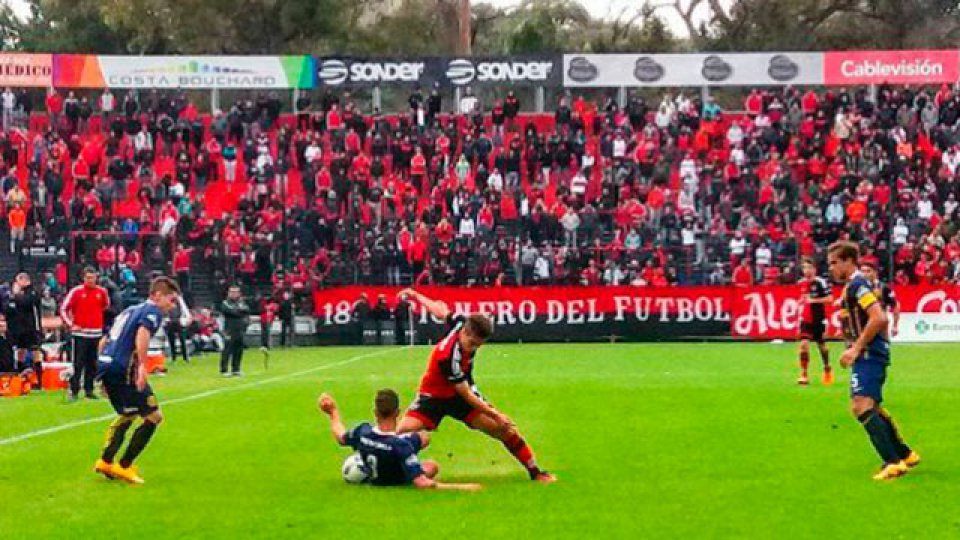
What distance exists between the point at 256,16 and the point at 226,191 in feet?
80.5

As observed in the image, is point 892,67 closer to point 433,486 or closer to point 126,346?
point 126,346

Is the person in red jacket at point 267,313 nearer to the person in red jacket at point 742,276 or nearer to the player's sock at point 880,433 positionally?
the person in red jacket at point 742,276

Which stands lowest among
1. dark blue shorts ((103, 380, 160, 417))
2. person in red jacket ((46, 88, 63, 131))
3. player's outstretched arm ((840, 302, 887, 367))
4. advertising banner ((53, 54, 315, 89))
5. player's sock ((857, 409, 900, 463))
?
player's sock ((857, 409, 900, 463))

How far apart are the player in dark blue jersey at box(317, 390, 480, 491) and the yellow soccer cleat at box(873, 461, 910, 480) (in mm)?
3325

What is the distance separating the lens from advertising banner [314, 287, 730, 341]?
1594 inches

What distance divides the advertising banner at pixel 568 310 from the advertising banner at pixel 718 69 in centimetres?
1334

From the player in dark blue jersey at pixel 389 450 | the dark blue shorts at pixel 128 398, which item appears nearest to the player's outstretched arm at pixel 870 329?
the player in dark blue jersey at pixel 389 450

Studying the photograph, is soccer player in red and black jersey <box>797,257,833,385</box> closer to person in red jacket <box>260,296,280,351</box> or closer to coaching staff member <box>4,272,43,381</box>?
coaching staff member <box>4,272,43,381</box>

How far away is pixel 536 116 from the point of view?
52625mm

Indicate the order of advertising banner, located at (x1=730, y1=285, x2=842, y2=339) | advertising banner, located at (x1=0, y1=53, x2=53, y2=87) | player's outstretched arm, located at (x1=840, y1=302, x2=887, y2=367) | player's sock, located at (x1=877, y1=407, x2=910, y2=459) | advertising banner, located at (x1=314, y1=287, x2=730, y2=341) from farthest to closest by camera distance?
advertising banner, located at (x1=0, y1=53, x2=53, y2=87) → advertising banner, located at (x1=314, y1=287, x2=730, y2=341) → advertising banner, located at (x1=730, y1=285, x2=842, y2=339) → player's sock, located at (x1=877, y1=407, x2=910, y2=459) → player's outstretched arm, located at (x1=840, y1=302, x2=887, y2=367)

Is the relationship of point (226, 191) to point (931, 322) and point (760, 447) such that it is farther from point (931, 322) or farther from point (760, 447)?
point (760, 447)

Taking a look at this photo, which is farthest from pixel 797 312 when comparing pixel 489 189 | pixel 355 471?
pixel 355 471

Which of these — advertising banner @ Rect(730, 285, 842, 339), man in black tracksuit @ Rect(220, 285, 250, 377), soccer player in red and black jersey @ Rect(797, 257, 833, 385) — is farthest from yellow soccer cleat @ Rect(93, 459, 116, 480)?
advertising banner @ Rect(730, 285, 842, 339)

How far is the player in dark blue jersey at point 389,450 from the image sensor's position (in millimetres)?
Answer: 13047
